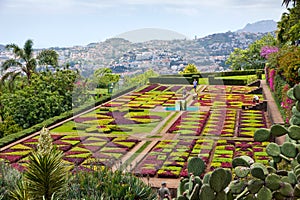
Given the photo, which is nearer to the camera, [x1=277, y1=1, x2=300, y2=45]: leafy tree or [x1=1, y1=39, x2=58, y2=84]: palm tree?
[x1=277, y1=1, x2=300, y2=45]: leafy tree

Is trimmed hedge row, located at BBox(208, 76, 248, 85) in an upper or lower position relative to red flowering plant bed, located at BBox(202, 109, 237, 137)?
upper

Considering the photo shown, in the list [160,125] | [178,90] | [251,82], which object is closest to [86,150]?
[160,125]

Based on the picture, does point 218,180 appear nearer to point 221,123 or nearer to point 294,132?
point 294,132

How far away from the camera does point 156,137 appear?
1555 cm

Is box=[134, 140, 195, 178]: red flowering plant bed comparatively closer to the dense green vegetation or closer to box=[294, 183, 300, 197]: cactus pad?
the dense green vegetation

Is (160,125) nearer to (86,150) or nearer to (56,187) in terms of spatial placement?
(86,150)

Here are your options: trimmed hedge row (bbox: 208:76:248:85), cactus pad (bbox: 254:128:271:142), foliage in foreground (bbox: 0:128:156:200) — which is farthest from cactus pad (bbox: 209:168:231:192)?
trimmed hedge row (bbox: 208:76:248:85)

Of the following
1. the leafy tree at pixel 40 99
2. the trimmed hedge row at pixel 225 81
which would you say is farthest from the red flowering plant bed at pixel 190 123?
the trimmed hedge row at pixel 225 81

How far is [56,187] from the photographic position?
239 inches

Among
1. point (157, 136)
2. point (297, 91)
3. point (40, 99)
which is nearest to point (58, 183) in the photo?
point (297, 91)

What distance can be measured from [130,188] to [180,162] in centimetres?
488

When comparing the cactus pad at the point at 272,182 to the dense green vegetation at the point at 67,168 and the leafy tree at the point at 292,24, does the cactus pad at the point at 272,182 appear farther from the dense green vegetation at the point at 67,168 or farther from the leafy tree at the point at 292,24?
the leafy tree at the point at 292,24

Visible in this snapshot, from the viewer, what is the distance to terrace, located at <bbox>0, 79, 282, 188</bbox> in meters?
12.0

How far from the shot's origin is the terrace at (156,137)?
39.3 feet
